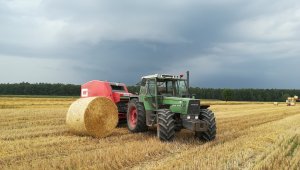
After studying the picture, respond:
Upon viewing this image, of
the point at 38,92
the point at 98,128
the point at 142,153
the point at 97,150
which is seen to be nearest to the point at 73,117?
the point at 98,128

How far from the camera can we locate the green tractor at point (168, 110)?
11.0m

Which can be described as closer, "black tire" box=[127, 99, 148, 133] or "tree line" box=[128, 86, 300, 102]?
"black tire" box=[127, 99, 148, 133]

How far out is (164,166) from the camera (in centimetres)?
760

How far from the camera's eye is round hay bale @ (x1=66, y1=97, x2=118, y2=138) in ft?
39.5

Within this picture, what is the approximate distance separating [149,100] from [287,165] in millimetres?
5570

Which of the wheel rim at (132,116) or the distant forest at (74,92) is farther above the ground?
the distant forest at (74,92)

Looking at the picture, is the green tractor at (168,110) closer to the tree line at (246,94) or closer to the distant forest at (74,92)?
Result: the distant forest at (74,92)

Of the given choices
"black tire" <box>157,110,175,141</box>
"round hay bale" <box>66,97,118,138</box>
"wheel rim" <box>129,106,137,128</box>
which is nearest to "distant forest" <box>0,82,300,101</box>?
"wheel rim" <box>129,106,137,128</box>

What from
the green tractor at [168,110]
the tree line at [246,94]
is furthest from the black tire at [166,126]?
the tree line at [246,94]

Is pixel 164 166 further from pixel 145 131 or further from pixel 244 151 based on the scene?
pixel 145 131

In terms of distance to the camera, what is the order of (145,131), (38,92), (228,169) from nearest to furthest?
(228,169) < (145,131) < (38,92)

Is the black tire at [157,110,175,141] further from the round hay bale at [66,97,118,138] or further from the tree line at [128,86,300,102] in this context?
the tree line at [128,86,300,102]

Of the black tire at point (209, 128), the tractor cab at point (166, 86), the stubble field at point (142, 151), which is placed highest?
the tractor cab at point (166, 86)

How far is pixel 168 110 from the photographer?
1141 cm
